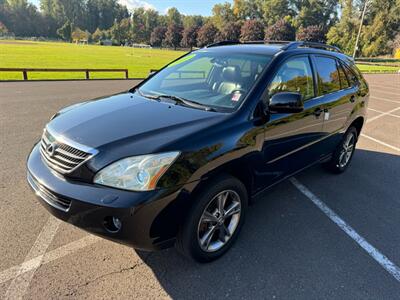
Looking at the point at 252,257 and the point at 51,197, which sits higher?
the point at 51,197

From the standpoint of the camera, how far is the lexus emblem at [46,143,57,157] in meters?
2.51

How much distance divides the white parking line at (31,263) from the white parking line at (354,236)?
304 cm

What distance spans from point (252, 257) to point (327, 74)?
2.63m

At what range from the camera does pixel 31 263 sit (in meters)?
2.64

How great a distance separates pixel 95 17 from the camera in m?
153

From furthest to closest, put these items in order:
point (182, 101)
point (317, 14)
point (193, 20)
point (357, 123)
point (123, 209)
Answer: point (193, 20), point (317, 14), point (357, 123), point (182, 101), point (123, 209)

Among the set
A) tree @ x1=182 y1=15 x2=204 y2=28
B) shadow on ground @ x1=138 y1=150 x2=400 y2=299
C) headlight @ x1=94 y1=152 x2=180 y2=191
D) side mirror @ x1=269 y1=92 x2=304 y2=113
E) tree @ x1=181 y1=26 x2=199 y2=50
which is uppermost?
tree @ x1=182 y1=15 x2=204 y2=28

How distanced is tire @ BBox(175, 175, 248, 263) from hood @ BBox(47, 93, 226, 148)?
0.53m

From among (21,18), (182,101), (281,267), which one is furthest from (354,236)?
(21,18)

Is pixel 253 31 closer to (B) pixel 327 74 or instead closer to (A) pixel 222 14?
(A) pixel 222 14

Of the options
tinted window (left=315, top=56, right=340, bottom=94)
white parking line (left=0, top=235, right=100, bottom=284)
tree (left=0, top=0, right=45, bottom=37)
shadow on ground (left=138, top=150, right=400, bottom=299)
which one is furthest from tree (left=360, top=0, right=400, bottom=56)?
tree (left=0, top=0, right=45, bottom=37)

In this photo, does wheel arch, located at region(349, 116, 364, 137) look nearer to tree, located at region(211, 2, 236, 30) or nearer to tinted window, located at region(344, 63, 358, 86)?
tinted window, located at region(344, 63, 358, 86)

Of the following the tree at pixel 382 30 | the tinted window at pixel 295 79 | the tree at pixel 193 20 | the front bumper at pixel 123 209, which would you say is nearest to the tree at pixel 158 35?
the tree at pixel 193 20

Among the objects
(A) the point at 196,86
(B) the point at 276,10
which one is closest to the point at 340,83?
(A) the point at 196,86
